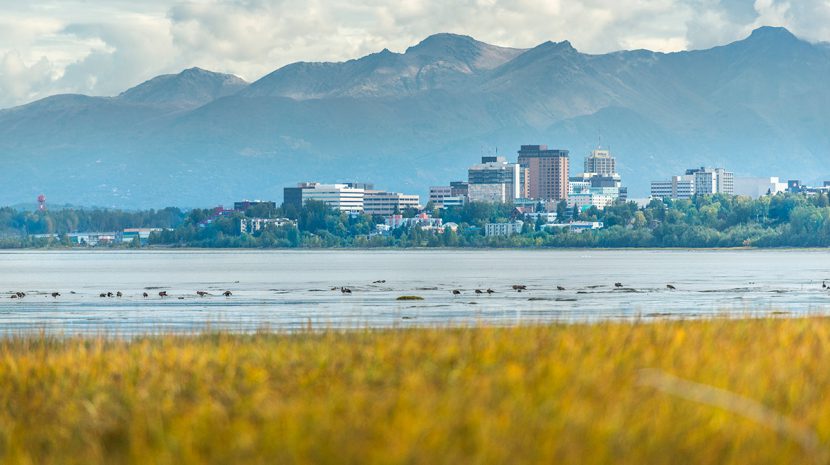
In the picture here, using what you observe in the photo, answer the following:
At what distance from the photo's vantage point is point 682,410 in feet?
64.3

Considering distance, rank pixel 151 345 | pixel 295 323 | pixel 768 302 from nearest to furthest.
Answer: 1. pixel 151 345
2. pixel 295 323
3. pixel 768 302

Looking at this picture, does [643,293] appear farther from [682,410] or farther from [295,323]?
[682,410]

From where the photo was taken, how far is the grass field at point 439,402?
58.7 ft

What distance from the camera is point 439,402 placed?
66.2ft

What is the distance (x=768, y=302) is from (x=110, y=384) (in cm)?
5178

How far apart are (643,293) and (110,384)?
215ft

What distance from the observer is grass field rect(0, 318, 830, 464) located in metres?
17.9

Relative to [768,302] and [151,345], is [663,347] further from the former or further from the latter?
[768,302]

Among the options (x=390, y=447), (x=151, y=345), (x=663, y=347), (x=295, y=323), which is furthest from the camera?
(x=295, y=323)

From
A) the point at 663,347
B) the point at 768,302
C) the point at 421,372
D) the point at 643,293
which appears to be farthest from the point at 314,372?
the point at 643,293

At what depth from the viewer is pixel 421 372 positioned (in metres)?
23.6

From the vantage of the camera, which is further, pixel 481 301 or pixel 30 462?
pixel 481 301

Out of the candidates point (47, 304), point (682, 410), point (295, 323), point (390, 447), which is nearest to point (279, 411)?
point (390, 447)

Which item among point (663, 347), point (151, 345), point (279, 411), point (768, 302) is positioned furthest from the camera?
point (768, 302)
